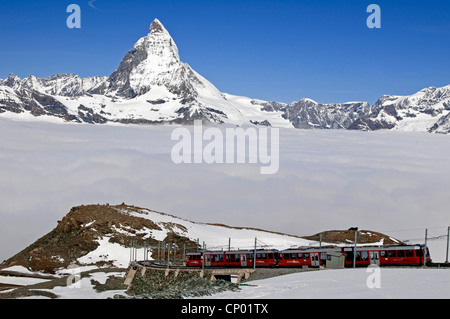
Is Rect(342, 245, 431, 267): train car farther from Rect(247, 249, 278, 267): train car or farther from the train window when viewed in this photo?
Rect(247, 249, 278, 267): train car

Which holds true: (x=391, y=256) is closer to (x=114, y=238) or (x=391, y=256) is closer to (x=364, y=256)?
(x=364, y=256)

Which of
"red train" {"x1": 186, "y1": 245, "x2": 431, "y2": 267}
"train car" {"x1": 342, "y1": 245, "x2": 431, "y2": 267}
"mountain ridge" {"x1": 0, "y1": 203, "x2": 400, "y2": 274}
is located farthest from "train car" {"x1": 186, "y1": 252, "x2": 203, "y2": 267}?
"train car" {"x1": 342, "y1": 245, "x2": 431, "y2": 267}

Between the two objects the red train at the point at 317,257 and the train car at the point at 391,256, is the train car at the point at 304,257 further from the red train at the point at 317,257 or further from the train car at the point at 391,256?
the train car at the point at 391,256

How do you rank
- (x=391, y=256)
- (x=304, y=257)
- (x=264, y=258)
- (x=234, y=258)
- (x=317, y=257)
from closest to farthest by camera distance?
1. (x=391, y=256)
2. (x=317, y=257)
3. (x=304, y=257)
4. (x=264, y=258)
5. (x=234, y=258)

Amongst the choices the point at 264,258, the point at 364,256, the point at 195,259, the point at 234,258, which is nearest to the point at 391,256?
the point at 364,256

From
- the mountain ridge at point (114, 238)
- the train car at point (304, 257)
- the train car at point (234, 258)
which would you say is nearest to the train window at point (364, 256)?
the train car at point (304, 257)

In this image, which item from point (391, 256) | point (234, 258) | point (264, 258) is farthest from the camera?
point (234, 258)

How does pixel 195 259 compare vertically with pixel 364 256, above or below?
below
